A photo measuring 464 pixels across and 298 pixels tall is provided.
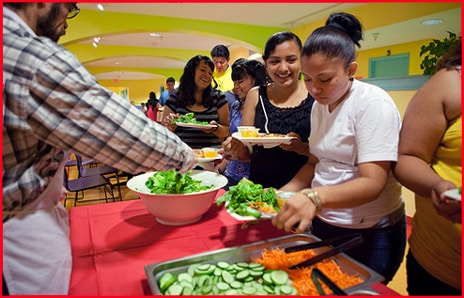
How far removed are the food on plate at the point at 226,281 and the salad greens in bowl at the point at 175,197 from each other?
10.8 inches

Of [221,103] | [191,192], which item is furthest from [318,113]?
[221,103]

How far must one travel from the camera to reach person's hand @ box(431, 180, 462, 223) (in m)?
0.69

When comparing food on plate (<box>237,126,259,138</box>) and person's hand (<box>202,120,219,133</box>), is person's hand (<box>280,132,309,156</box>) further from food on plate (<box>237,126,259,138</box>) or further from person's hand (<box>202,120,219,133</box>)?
person's hand (<box>202,120,219,133</box>)

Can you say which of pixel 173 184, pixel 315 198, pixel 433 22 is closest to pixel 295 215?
pixel 315 198

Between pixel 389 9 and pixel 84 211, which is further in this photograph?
pixel 389 9

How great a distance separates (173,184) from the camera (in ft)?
3.60

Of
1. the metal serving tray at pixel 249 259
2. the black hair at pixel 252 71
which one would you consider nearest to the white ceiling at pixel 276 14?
the black hair at pixel 252 71

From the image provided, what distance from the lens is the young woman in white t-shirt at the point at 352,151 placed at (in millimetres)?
848

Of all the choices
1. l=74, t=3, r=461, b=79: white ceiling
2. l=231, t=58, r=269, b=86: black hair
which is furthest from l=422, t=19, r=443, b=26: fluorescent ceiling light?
l=231, t=58, r=269, b=86: black hair

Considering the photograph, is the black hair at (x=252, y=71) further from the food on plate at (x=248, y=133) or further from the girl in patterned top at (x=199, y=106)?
the food on plate at (x=248, y=133)

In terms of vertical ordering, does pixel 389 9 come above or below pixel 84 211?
above

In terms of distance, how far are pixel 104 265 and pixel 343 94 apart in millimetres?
856

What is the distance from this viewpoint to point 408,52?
249 inches

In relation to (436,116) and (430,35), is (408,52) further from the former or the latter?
(436,116)
